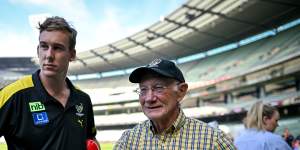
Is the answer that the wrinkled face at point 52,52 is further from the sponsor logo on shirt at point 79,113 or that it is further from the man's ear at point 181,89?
the man's ear at point 181,89

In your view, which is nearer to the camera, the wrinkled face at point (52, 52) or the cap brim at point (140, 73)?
the cap brim at point (140, 73)

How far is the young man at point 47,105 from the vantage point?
7.84ft

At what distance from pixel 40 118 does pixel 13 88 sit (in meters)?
0.27

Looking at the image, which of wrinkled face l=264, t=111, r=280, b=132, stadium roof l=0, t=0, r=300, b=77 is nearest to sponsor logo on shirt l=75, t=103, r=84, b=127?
wrinkled face l=264, t=111, r=280, b=132

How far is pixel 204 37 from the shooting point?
33.9m

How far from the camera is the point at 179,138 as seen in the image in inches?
88.5

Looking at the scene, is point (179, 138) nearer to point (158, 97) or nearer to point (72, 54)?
point (158, 97)

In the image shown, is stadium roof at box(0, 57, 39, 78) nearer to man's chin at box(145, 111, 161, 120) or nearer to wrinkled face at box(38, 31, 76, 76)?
wrinkled face at box(38, 31, 76, 76)

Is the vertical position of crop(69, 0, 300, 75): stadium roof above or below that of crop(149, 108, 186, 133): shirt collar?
above

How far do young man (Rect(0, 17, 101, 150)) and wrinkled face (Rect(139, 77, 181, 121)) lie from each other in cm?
59

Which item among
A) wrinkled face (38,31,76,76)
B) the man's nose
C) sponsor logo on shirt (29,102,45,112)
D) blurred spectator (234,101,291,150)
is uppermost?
wrinkled face (38,31,76,76)

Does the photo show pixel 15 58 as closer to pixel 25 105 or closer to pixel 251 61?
pixel 251 61

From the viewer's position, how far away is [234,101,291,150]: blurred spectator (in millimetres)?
3922

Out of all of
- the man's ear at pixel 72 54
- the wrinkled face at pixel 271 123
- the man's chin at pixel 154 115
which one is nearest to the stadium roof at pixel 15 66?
the wrinkled face at pixel 271 123
